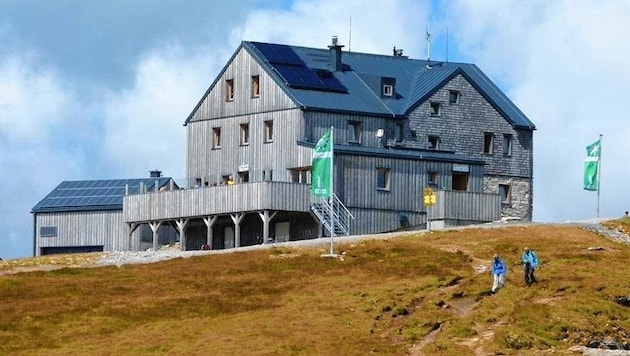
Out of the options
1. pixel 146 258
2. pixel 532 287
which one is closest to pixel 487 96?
pixel 146 258

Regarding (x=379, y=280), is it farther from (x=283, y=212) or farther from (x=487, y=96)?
(x=487, y=96)

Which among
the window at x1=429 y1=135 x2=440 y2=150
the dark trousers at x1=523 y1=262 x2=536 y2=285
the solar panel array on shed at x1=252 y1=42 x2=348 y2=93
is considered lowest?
the dark trousers at x1=523 y1=262 x2=536 y2=285

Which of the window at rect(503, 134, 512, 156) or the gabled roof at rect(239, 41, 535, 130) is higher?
the gabled roof at rect(239, 41, 535, 130)

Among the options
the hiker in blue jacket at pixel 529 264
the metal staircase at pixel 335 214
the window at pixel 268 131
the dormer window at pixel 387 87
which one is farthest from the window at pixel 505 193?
the hiker in blue jacket at pixel 529 264

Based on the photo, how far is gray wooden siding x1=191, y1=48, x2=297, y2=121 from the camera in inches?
4719

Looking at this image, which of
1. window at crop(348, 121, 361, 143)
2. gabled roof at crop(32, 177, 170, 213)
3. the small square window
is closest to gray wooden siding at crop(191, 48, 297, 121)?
the small square window

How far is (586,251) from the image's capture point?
314 feet

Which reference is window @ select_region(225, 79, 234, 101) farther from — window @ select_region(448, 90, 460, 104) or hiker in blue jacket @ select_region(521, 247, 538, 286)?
hiker in blue jacket @ select_region(521, 247, 538, 286)

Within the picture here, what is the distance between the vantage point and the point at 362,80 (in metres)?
124

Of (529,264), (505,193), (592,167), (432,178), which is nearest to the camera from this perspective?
(529,264)

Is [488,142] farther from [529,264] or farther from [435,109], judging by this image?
[529,264]

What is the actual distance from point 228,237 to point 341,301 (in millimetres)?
35373

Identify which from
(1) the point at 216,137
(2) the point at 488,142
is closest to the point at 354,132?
(1) the point at 216,137

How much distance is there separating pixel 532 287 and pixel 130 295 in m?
18.4
